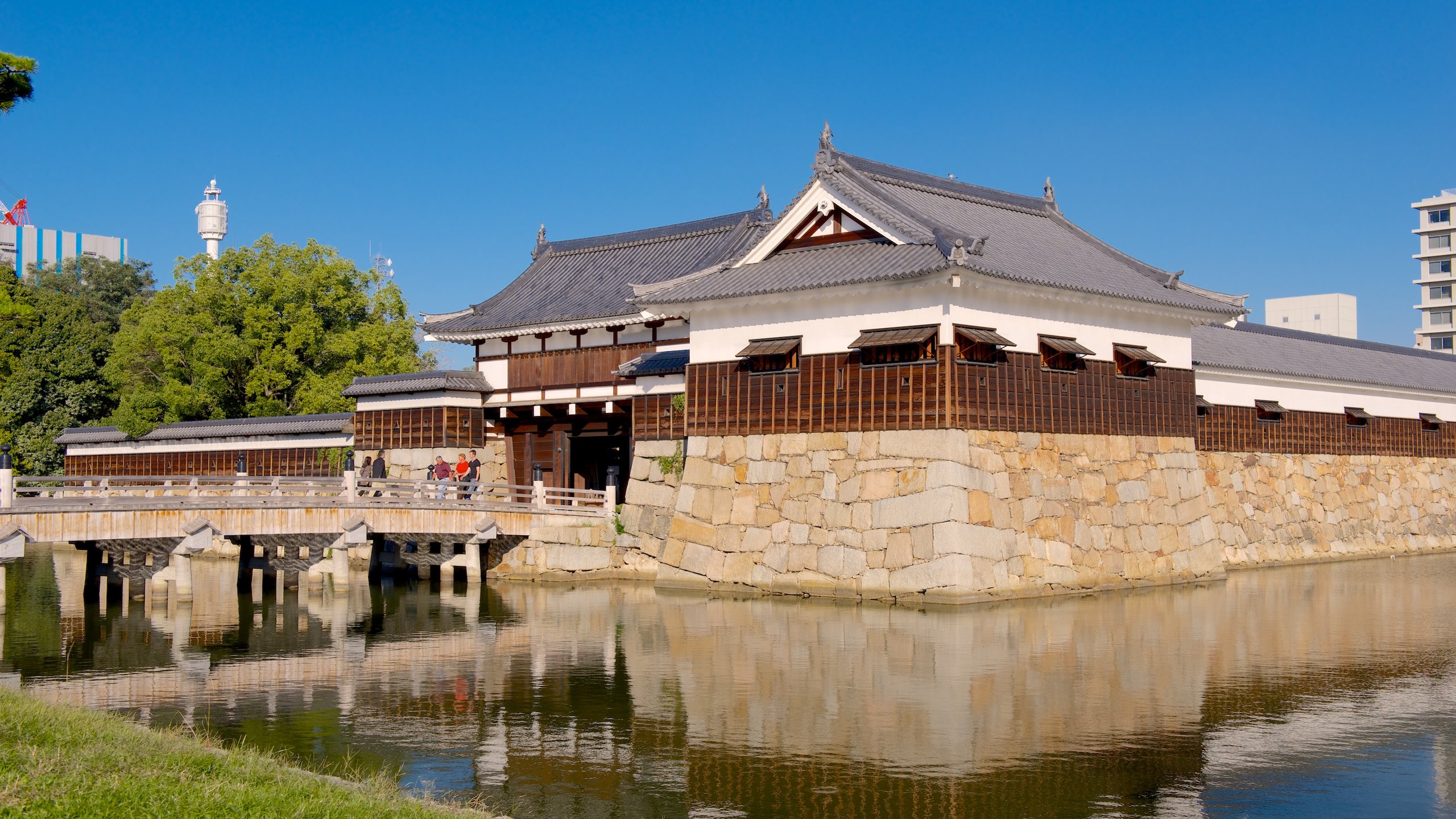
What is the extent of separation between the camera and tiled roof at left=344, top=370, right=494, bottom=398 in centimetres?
3694

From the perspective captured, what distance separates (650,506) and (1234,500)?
16.5 metres

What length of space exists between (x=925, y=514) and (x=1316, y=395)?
20120 millimetres

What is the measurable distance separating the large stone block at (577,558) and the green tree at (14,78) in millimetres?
16444

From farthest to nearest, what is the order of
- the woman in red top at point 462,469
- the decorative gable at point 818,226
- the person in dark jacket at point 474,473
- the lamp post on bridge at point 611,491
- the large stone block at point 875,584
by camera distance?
1. the woman in red top at point 462,469
2. the person in dark jacket at point 474,473
3. the lamp post on bridge at point 611,491
4. the decorative gable at point 818,226
5. the large stone block at point 875,584

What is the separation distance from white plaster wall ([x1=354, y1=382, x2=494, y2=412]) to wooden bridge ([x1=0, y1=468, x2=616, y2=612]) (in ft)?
9.95

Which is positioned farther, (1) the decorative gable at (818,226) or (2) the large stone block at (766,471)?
(1) the decorative gable at (818,226)

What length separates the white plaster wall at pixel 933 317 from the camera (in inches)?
1025

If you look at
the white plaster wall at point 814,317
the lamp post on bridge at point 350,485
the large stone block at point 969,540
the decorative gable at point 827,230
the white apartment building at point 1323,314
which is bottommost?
the large stone block at point 969,540

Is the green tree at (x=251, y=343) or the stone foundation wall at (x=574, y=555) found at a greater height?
the green tree at (x=251, y=343)

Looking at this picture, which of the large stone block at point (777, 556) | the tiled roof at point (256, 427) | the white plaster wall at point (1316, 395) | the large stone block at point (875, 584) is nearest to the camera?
the large stone block at point (875, 584)

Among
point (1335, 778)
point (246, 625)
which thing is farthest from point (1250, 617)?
point (246, 625)

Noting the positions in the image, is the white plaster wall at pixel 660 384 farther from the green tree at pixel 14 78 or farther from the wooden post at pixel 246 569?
the green tree at pixel 14 78

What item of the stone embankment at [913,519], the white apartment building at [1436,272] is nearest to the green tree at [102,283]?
the stone embankment at [913,519]

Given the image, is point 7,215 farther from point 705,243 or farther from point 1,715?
point 1,715
